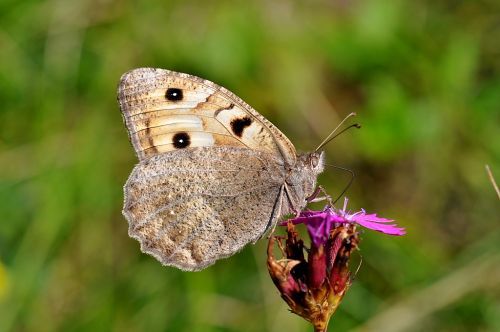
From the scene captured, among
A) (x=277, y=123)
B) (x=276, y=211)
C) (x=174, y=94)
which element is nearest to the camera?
(x=276, y=211)

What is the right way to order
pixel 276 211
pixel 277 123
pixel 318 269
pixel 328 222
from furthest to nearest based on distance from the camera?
pixel 277 123, pixel 276 211, pixel 328 222, pixel 318 269

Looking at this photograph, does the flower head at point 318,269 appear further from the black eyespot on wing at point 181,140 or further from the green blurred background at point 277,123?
the green blurred background at point 277,123

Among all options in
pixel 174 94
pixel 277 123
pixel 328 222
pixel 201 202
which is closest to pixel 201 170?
pixel 201 202

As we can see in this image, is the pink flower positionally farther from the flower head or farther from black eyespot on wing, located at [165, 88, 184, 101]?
black eyespot on wing, located at [165, 88, 184, 101]

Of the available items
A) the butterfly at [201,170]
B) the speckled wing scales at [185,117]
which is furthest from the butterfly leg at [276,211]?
the speckled wing scales at [185,117]

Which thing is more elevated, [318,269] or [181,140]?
[181,140]

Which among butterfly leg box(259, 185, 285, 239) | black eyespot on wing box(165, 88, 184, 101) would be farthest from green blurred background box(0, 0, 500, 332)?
black eyespot on wing box(165, 88, 184, 101)

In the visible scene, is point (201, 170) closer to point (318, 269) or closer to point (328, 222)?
point (328, 222)
